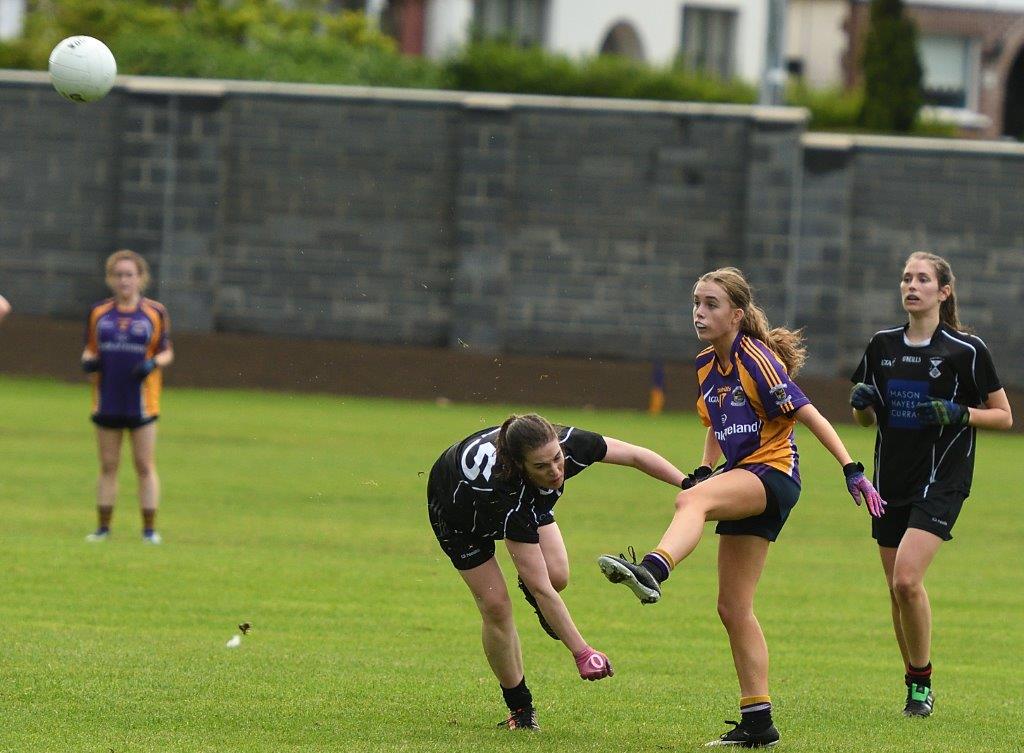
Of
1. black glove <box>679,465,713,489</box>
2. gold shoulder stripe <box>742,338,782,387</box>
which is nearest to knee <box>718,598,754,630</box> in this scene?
black glove <box>679,465,713,489</box>

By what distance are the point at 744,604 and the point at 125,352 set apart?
7.52 m

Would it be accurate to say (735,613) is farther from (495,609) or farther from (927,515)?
(927,515)

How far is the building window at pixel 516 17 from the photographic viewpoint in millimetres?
50500

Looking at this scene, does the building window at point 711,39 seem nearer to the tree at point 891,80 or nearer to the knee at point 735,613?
the tree at point 891,80

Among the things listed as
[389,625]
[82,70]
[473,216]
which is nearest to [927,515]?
[389,625]

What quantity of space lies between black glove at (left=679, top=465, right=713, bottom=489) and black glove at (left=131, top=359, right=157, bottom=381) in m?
6.91

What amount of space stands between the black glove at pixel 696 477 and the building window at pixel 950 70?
54.2m

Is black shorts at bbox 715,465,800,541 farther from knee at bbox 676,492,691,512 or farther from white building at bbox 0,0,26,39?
white building at bbox 0,0,26,39

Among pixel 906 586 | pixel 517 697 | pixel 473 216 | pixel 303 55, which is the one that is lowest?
pixel 517 697

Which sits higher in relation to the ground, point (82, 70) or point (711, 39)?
point (711, 39)

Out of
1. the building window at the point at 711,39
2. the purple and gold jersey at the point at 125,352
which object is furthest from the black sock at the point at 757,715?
the building window at the point at 711,39

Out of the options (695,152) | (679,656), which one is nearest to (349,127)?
(695,152)

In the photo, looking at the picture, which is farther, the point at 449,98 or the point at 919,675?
the point at 449,98

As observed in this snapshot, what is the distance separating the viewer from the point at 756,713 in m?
7.53
